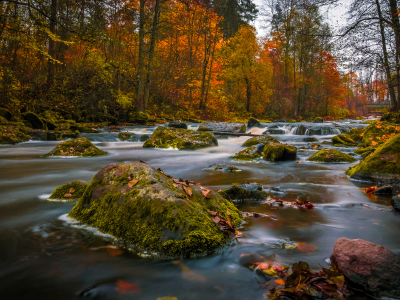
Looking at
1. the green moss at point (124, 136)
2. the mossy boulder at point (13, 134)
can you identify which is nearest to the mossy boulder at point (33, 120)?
the mossy boulder at point (13, 134)

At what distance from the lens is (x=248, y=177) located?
6395mm

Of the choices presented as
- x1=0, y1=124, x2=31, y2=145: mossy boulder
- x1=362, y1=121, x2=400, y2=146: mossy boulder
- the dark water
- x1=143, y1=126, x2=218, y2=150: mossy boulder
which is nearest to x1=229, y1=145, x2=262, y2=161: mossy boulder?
x1=143, y1=126, x2=218, y2=150: mossy boulder

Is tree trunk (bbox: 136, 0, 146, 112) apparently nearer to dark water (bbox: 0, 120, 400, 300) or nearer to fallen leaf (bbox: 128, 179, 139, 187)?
dark water (bbox: 0, 120, 400, 300)

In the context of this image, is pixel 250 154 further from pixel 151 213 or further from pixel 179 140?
pixel 151 213

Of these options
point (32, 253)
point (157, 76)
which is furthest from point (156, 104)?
point (32, 253)

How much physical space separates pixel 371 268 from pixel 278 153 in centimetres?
691

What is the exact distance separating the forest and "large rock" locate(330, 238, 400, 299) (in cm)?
918

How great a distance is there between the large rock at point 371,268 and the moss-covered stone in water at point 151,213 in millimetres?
1018

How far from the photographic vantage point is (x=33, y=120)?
14844 mm

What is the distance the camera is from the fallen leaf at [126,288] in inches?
78.7

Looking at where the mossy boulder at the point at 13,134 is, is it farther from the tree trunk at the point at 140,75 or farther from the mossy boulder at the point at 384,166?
the mossy boulder at the point at 384,166

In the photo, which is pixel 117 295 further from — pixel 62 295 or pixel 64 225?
pixel 64 225

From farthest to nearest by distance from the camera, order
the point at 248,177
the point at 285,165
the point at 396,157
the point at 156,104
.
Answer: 1. the point at 156,104
2. the point at 285,165
3. the point at 248,177
4. the point at 396,157

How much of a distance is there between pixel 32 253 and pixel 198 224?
5.08ft
